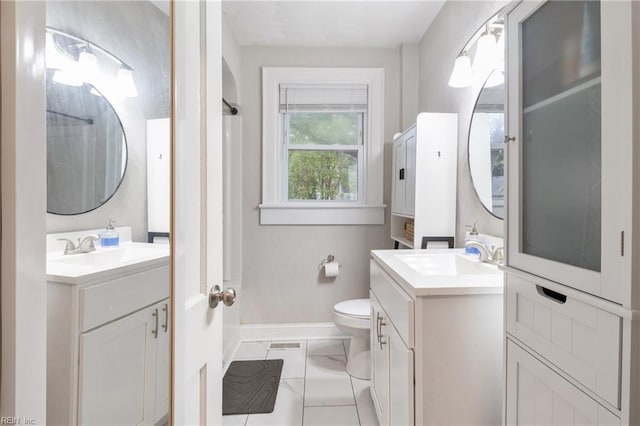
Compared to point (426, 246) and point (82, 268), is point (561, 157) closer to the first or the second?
point (82, 268)

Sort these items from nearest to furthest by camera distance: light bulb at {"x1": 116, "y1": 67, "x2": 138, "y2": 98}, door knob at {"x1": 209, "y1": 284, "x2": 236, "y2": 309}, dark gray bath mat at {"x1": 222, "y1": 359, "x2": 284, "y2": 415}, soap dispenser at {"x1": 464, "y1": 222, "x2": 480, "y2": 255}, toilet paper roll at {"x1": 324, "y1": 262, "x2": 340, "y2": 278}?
1. light bulb at {"x1": 116, "y1": 67, "x2": 138, "y2": 98}
2. door knob at {"x1": 209, "y1": 284, "x2": 236, "y2": 309}
3. soap dispenser at {"x1": 464, "y1": 222, "x2": 480, "y2": 255}
4. dark gray bath mat at {"x1": 222, "y1": 359, "x2": 284, "y2": 415}
5. toilet paper roll at {"x1": 324, "y1": 262, "x2": 340, "y2": 278}

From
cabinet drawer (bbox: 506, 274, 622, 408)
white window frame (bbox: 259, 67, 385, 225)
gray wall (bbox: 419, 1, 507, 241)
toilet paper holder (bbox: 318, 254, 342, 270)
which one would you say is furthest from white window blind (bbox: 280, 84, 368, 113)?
cabinet drawer (bbox: 506, 274, 622, 408)

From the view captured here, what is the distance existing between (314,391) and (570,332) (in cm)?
158

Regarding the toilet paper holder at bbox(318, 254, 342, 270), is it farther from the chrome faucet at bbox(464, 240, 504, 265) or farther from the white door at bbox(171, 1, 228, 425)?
the white door at bbox(171, 1, 228, 425)

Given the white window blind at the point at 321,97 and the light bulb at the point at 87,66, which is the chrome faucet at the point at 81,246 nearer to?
the light bulb at the point at 87,66

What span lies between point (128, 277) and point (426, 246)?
5.44 feet

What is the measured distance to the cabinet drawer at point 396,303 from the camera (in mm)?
978

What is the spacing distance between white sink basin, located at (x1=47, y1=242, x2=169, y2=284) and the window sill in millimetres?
1951

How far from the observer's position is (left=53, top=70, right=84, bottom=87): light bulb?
0.38 meters

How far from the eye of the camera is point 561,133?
2.25 ft

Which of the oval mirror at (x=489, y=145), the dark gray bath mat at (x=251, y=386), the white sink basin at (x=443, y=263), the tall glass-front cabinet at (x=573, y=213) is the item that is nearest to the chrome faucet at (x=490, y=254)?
the white sink basin at (x=443, y=263)

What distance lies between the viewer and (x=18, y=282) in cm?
34

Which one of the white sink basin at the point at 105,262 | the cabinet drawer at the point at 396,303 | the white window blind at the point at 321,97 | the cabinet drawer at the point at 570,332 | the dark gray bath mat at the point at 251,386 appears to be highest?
the white window blind at the point at 321,97

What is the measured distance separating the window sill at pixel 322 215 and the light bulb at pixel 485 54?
4.12ft
